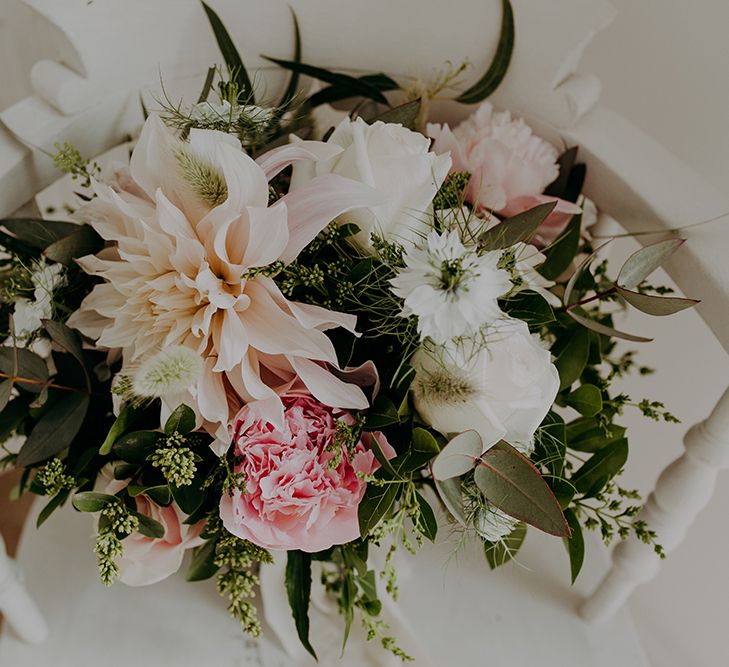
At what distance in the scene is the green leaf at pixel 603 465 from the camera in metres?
0.58

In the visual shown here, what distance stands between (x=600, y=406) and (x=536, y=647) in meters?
0.29

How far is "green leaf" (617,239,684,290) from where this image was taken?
0.53 meters

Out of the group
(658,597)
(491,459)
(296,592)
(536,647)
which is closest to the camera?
(491,459)

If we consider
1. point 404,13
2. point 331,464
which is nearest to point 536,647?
point 331,464

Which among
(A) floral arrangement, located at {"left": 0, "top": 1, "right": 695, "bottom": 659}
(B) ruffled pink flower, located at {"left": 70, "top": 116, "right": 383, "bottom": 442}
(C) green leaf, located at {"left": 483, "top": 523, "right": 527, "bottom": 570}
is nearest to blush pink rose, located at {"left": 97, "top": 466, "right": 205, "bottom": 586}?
(A) floral arrangement, located at {"left": 0, "top": 1, "right": 695, "bottom": 659}

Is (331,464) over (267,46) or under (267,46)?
under

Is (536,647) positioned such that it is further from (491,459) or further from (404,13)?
(404,13)

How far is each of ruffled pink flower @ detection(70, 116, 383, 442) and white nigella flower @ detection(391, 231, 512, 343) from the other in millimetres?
67

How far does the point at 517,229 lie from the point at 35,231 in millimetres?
390

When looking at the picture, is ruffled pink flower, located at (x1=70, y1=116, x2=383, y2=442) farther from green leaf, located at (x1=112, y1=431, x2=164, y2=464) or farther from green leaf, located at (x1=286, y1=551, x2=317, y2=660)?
green leaf, located at (x1=286, y1=551, x2=317, y2=660)

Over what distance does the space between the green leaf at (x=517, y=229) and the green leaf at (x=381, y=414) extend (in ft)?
0.41

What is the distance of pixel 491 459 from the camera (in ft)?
1.55

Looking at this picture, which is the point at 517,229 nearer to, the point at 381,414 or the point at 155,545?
the point at 381,414

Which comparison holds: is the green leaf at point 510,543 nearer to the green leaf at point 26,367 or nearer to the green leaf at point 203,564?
the green leaf at point 203,564
